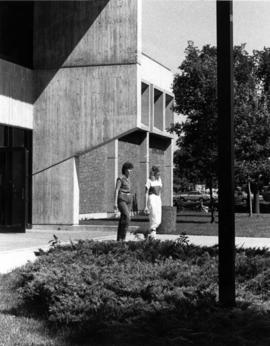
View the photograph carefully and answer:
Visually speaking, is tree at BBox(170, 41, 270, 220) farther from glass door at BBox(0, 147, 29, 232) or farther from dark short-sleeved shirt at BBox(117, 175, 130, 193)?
dark short-sleeved shirt at BBox(117, 175, 130, 193)

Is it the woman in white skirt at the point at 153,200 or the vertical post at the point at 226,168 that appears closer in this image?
the vertical post at the point at 226,168

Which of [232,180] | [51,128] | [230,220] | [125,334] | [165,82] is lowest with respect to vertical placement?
[125,334]

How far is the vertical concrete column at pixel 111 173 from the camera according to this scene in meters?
37.0

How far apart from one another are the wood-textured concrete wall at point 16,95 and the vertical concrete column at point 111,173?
56.7 feet

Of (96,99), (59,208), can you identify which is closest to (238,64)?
(96,99)

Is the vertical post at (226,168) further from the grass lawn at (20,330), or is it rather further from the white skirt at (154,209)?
the white skirt at (154,209)

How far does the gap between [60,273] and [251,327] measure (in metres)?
2.56

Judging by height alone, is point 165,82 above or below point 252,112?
above

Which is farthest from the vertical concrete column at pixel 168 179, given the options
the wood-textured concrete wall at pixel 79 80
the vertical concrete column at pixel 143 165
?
the wood-textured concrete wall at pixel 79 80

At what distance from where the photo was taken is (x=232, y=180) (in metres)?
5.72

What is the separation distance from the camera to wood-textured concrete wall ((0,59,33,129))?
18.3 meters

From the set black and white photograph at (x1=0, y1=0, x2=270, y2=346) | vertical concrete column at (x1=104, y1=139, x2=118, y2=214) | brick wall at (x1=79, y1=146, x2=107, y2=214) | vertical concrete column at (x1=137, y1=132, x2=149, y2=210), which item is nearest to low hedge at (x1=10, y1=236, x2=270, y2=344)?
black and white photograph at (x1=0, y1=0, x2=270, y2=346)

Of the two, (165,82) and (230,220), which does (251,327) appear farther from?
(165,82)

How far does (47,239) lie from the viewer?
15938 millimetres
